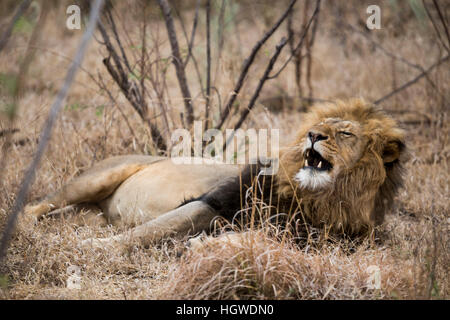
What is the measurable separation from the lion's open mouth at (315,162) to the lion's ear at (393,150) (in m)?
0.45

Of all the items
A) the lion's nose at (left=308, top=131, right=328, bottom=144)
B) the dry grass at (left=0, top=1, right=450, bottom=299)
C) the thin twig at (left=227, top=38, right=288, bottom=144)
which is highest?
the thin twig at (left=227, top=38, right=288, bottom=144)

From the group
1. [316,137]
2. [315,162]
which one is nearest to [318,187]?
[315,162]

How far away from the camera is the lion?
3.62 metres

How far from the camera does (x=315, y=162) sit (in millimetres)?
3711

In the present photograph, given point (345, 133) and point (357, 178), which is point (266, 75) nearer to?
point (345, 133)

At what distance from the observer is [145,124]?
5438 millimetres

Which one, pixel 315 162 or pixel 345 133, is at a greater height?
pixel 345 133

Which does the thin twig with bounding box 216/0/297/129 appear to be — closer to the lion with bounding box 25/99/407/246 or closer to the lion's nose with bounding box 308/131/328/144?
the lion with bounding box 25/99/407/246

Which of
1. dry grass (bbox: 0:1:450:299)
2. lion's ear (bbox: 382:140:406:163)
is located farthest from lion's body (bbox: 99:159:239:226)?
lion's ear (bbox: 382:140:406:163)

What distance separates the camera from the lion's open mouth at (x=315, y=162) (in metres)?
3.63

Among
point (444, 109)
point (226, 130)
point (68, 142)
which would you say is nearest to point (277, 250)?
point (226, 130)

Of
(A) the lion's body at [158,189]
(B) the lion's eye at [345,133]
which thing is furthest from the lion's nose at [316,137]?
(A) the lion's body at [158,189]

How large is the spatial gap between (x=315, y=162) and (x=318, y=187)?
21 cm
